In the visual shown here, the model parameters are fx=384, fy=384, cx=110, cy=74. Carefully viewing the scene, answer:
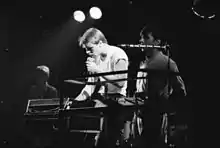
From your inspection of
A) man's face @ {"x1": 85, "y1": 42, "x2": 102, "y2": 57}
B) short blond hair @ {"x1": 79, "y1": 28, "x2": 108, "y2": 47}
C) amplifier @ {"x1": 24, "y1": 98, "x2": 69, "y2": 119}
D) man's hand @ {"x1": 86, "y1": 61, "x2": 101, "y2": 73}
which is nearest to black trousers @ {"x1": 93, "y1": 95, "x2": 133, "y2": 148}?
amplifier @ {"x1": 24, "y1": 98, "x2": 69, "y2": 119}

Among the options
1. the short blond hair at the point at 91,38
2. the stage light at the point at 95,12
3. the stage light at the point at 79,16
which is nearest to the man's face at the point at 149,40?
the short blond hair at the point at 91,38

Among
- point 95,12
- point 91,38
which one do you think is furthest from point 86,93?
point 95,12

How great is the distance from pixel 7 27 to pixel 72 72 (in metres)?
1.44

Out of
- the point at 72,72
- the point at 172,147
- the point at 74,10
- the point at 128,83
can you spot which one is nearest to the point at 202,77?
the point at 172,147

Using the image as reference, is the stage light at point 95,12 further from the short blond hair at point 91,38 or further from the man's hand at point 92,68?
the man's hand at point 92,68

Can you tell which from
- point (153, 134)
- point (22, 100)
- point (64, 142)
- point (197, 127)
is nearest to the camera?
point (153, 134)

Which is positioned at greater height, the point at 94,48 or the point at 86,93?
the point at 94,48

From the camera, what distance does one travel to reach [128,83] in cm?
547

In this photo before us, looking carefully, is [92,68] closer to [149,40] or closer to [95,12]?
[149,40]

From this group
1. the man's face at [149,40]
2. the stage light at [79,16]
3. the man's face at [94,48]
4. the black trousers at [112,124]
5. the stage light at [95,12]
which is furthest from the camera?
the stage light at [79,16]

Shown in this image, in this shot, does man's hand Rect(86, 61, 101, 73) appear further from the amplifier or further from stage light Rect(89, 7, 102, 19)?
stage light Rect(89, 7, 102, 19)

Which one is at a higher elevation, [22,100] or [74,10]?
[74,10]

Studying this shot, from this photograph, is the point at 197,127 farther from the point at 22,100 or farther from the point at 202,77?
the point at 22,100

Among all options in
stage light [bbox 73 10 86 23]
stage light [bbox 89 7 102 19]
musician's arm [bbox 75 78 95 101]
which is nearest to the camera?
musician's arm [bbox 75 78 95 101]
